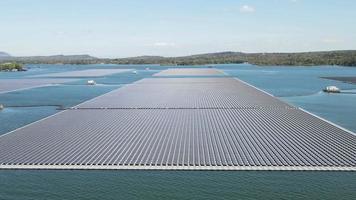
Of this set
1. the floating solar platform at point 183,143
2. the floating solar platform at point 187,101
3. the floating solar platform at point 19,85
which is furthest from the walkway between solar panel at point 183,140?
the floating solar platform at point 19,85

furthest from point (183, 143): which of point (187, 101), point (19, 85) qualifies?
point (19, 85)

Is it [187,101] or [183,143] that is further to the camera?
[187,101]

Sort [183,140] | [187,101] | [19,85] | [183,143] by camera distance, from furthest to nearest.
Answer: [19,85] < [187,101] < [183,140] < [183,143]

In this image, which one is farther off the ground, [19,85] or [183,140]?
[183,140]

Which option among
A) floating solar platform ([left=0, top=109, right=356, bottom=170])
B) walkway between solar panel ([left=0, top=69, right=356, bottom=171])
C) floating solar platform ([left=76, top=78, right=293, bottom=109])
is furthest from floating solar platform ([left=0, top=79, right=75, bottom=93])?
floating solar platform ([left=0, top=109, right=356, bottom=170])

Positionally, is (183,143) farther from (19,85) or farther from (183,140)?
(19,85)

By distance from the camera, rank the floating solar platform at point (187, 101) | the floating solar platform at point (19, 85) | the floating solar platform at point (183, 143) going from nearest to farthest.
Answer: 1. the floating solar platform at point (183, 143)
2. the floating solar platform at point (187, 101)
3. the floating solar platform at point (19, 85)

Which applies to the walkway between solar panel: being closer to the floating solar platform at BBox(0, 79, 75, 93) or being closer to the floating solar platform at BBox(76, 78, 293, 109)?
the floating solar platform at BBox(76, 78, 293, 109)

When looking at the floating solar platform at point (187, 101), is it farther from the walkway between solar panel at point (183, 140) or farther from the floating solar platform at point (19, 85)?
the floating solar platform at point (19, 85)
